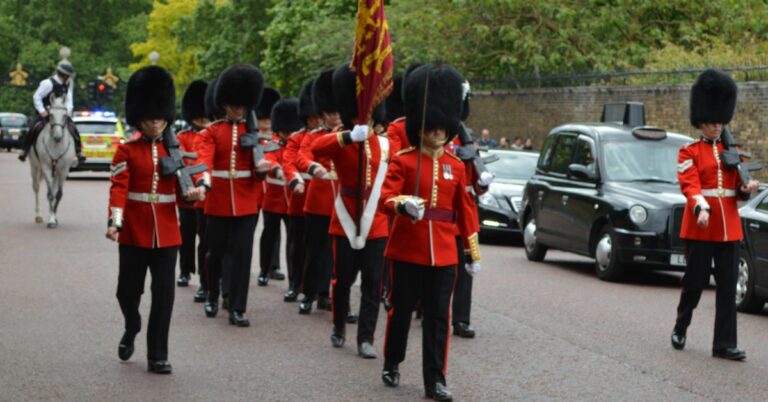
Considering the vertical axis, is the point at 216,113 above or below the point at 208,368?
above

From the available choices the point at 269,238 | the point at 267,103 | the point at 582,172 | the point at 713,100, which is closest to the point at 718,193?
the point at 713,100

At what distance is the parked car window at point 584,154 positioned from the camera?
59.3 ft

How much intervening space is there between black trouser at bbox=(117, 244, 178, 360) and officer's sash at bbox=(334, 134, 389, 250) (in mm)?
1426

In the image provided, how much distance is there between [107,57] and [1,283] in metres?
85.1

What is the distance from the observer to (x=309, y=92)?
48.1 feet

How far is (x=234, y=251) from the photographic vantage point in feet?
41.2

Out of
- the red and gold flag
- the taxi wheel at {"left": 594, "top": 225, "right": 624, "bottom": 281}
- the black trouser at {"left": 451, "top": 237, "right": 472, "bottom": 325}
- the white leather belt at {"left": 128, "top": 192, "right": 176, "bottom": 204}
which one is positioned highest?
the red and gold flag

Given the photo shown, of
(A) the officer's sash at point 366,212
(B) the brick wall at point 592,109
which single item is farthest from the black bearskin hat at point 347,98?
(B) the brick wall at point 592,109

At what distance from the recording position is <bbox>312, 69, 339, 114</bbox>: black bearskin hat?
12.8 m

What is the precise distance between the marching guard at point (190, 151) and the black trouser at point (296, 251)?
81 cm

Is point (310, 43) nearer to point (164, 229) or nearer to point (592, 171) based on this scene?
point (592, 171)

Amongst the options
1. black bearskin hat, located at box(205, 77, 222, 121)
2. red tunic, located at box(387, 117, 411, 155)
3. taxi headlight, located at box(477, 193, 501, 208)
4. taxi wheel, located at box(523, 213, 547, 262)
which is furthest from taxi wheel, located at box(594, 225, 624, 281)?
red tunic, located at box(387, 117, 411, 155)

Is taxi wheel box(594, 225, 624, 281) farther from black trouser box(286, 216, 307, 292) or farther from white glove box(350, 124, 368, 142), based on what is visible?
white glove box(350, 124, 368, 142)

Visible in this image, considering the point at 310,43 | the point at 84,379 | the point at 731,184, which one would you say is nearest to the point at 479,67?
the point at 310,43
